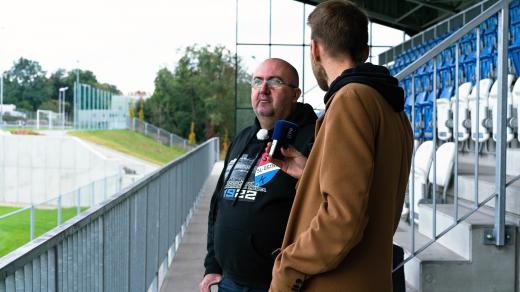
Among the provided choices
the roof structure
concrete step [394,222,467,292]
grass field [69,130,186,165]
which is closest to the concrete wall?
grass field [69,130,186,165]

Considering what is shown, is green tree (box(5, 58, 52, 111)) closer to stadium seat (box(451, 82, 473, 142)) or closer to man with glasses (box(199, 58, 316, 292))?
stadium seat (box(451, 82, 473, 142))

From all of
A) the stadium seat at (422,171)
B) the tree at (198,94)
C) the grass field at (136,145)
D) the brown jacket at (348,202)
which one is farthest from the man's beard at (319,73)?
the tree at (198,94)

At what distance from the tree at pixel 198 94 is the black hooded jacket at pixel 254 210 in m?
45.1

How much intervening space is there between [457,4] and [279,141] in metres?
16.4

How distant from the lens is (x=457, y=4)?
16.9 m

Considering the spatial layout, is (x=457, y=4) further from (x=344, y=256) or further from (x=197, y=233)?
(x=344, y=256)

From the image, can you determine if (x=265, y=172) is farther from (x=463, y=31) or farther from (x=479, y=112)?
(x=479, y=112)

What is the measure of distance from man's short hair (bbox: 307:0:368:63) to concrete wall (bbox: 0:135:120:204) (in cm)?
3786

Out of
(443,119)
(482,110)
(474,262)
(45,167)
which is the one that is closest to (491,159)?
(482,110)

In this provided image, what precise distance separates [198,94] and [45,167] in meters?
13.9

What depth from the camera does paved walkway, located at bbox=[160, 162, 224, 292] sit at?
15.8 feet

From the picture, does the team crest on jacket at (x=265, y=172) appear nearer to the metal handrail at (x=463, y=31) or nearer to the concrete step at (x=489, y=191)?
the metal handrail at (x=463, y=31)

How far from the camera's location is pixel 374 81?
1.43 m

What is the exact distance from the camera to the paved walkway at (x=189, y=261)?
4.81 meters
